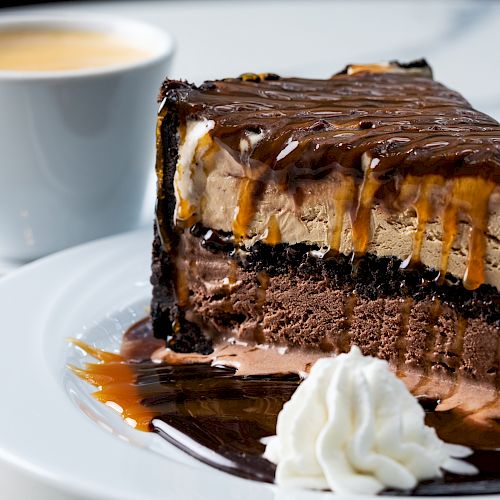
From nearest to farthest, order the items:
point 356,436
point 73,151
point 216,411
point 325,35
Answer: point 356,436, point 216,411, point 73,151, point 325,35

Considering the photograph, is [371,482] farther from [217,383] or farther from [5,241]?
[5,241]

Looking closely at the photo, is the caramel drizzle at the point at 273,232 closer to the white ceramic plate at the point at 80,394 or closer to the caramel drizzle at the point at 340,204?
the caramel drizzle at the point at 340,204

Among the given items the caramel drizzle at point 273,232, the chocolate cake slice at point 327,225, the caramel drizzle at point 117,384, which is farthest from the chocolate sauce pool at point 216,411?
the caramel drizzle at point 273,232

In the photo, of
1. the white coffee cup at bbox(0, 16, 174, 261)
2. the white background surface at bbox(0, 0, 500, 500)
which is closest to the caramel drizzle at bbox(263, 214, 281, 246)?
the white coffee cup at bbox(0, 16, 174, 261)

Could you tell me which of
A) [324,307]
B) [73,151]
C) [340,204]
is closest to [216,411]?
[324,307]

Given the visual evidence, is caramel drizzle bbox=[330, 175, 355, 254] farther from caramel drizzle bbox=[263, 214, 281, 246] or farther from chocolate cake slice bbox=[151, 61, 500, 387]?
caramel drizzle bbox=[263, 214, 281, 246]

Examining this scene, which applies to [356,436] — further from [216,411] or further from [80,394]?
[80,394]
